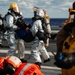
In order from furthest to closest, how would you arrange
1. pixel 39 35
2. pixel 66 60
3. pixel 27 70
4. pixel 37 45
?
1. pixel 37 45
2. pixel 39 35
3. pixel 27 70
4. pixel 66 60

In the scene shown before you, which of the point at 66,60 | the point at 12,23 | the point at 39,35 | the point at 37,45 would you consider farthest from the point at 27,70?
the point at 12,23

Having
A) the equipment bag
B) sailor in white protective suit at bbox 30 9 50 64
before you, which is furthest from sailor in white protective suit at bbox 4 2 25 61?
the equipment bag

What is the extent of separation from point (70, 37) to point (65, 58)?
0.34 m

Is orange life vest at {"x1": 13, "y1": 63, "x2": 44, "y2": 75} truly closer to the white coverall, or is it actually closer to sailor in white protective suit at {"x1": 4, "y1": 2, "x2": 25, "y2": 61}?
the white coverall

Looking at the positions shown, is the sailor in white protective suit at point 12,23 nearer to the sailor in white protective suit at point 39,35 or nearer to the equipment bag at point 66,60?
the sailor in white protective suit at point 39,35

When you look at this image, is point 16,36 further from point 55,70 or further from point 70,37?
point 70,37

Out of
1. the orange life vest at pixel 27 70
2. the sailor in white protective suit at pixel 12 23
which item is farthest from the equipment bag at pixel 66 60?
the sailor in white protective suit at pixel 12 23

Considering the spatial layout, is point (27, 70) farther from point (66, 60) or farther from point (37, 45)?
point (37, 45)

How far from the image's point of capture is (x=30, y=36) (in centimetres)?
880

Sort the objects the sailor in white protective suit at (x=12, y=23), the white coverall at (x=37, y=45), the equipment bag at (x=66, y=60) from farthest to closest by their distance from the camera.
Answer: the sailor in white protective suit at (x=12, y=23), the white coverall at (x=37, y=45), the equipment bag at (x=66, y=60)

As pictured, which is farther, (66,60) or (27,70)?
(27,70)

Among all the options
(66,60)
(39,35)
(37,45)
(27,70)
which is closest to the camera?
(66,60)

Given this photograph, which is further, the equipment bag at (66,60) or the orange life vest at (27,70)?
the orange life vest at (27,70)

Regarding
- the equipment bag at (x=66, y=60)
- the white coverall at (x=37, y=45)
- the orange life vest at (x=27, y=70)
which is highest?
the equipment bag at (x=66, y=60)
